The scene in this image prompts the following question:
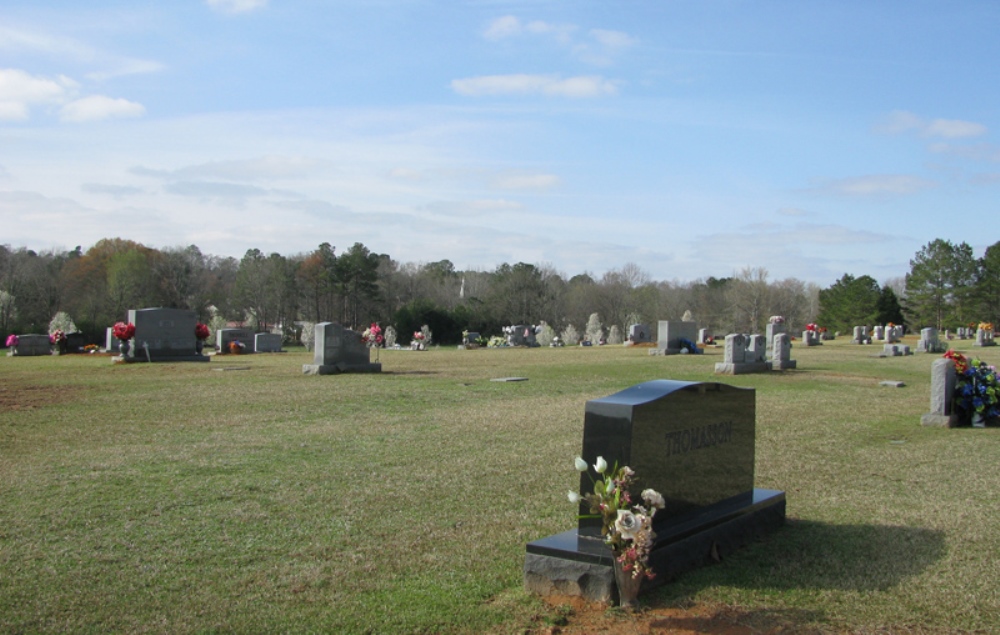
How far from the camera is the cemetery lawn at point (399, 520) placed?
475 centimetres

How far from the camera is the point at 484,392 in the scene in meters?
17.5

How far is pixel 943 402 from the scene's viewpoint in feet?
43.3

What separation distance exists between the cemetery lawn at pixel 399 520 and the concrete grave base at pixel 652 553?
0.37 feet

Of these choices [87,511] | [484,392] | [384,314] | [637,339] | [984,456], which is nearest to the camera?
[87,511]

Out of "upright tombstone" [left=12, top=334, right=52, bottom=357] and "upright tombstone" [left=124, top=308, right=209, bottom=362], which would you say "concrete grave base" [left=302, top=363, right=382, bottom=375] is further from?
"upright tombstone" [left=12, top=334, right=52, bottom=357]

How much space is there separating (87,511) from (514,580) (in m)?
3.96

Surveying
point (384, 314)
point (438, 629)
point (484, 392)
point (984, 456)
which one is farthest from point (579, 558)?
point (384, 314)

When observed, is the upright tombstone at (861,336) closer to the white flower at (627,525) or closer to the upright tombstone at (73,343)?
the upright tombstone at (73,343)

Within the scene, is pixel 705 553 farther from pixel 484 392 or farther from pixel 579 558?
pixel 484 392

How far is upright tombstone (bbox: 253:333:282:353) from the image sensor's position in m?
36.8

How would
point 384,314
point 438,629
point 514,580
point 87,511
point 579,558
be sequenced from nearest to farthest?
point 438,629 < point 579,558 < point 514,580 < point 87,511 < point 384,314

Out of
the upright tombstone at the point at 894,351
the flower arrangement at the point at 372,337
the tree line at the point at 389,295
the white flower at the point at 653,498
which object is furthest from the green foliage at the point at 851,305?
the white flower at the point at 653,498

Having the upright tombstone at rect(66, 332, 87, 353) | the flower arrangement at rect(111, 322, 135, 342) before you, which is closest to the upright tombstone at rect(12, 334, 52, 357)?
the upright tombstone at rect(66, 332, 87, 353)

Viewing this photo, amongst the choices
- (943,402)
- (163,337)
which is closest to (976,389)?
(943,402)
